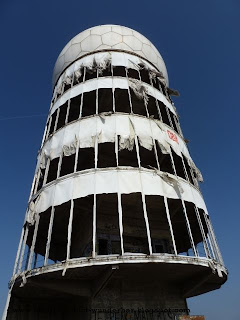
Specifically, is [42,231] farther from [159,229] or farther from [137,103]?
[137,103]

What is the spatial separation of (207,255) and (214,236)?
2242 millimetres

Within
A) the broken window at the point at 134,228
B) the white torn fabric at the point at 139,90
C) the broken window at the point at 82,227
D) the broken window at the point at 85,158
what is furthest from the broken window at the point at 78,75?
the broken window at the point at 134,228

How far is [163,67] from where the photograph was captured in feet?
92.8

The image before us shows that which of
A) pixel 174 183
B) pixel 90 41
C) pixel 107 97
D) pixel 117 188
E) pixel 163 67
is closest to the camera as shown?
pixel 117 188

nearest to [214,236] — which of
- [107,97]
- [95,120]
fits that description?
[95,120]

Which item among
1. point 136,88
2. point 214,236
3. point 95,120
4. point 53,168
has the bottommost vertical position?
A: point 214,236

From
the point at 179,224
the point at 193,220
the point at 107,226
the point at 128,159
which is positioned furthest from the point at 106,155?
the point at 193,220

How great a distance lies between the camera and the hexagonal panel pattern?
25.3m

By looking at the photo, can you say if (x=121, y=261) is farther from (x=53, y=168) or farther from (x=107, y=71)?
(x=107, y=71)

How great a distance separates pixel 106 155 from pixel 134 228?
586cm

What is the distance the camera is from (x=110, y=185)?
15.1m

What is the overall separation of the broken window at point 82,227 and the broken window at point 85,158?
13.3 ft

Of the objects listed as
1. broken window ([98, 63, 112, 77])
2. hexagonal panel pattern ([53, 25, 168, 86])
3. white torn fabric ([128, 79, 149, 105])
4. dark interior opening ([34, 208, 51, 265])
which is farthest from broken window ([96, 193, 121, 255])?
hexagonal panel pattern ([53, 25, 168, 86])

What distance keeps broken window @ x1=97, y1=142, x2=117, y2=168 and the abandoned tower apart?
0.11 meters
